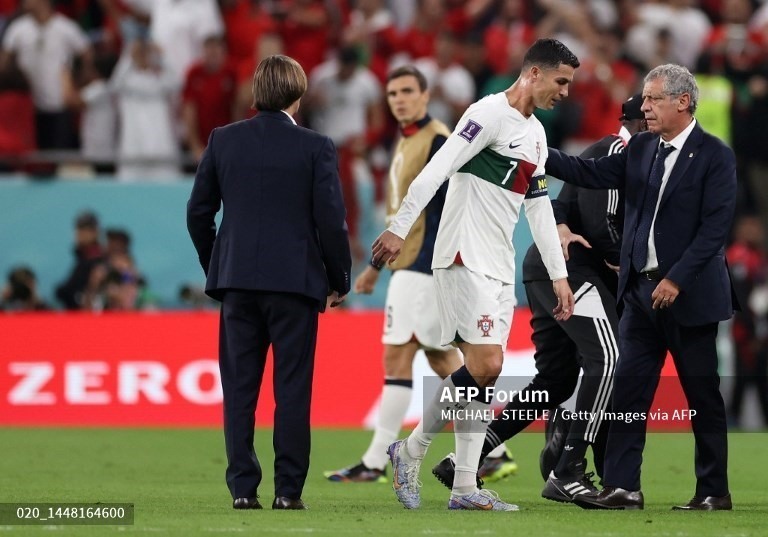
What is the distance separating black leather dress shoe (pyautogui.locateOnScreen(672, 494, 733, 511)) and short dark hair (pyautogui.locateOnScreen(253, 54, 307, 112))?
3.13m

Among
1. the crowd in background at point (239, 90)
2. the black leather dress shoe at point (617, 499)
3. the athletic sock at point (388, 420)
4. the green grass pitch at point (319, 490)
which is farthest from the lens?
the crowd in background at point (239, 90)

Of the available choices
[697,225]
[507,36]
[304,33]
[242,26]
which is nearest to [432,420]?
[697,225]

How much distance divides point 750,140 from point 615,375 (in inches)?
396

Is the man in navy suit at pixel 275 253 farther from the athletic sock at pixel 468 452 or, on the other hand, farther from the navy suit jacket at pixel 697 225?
the navy suit jacket at pixel 697 225

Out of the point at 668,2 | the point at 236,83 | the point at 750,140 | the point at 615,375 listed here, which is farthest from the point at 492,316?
the point at 668,2

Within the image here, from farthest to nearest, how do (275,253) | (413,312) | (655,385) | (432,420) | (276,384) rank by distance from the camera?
(413,312), (655,385), (432,420), (276,384), (275,253)

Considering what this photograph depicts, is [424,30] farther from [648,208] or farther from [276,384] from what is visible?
[276,384]

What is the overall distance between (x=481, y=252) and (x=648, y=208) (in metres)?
0.98

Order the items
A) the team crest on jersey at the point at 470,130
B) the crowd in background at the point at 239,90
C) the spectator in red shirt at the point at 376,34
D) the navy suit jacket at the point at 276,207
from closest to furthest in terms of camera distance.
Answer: the navy suit jacket at the point at 276,207 → the team crest on jersey at the point at 470,130 → the crowd in background at the point at 239,90 → the spectator in red shirt at the point at 376,34

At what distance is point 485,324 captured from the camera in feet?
26.2

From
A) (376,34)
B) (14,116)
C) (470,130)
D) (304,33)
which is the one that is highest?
(376,34)

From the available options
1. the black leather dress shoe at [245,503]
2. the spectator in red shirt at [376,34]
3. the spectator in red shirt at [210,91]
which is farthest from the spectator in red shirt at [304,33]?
the black leather dress shoe at [245,503]

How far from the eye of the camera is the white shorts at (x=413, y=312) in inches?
409

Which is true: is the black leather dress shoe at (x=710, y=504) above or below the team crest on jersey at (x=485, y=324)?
below
